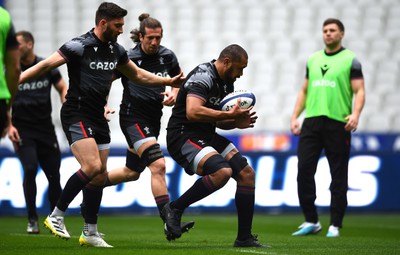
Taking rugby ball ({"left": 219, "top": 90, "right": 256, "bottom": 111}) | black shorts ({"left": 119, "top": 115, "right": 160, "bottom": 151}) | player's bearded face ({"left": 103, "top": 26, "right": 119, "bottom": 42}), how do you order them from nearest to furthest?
rugby ball ({"left": 219, "top": 90, "right": 256, "bottom": 111})
player's bearded face ({"left": 103, "top": 26, "right": 119, "bottom": 42})
black shorts ({"left": 119, "top": 115, "right": 160, "bottom": 151})

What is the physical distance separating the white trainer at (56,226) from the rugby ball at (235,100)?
5.71ft

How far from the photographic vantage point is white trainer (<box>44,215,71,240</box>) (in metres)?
7.61

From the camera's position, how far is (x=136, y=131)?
888 centimetres

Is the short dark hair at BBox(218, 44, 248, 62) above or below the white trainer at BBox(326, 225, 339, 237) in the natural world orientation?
above

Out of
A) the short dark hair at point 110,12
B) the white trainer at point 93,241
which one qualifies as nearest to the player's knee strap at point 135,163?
the white trainer at point 93,241

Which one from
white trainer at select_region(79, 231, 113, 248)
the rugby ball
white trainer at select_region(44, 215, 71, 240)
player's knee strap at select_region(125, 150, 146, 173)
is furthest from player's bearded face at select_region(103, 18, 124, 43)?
player's knee strap at select_region(125, 150, 146, 173)

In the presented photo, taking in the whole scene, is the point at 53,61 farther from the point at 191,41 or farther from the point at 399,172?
Answer: the point at 191,41

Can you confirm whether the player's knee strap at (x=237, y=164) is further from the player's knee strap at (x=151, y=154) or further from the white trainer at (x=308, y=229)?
the white trainer at (x=308, y=229)

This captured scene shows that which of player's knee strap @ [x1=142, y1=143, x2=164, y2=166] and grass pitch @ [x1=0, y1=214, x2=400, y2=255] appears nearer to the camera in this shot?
grass pitch @ [x1=0, y1=214, x2=400, y2=255]

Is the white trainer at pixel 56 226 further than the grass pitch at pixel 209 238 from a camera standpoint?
Yes

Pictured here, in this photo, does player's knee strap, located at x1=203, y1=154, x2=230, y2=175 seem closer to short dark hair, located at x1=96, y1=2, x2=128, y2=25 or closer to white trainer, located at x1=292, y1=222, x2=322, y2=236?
short dark hair, located at x1=96, y1=2, x2=128, y2=25

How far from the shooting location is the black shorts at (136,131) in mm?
8812

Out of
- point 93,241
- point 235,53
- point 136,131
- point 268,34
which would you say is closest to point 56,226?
point 93,241

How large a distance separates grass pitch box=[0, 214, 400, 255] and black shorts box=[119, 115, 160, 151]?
99cm
